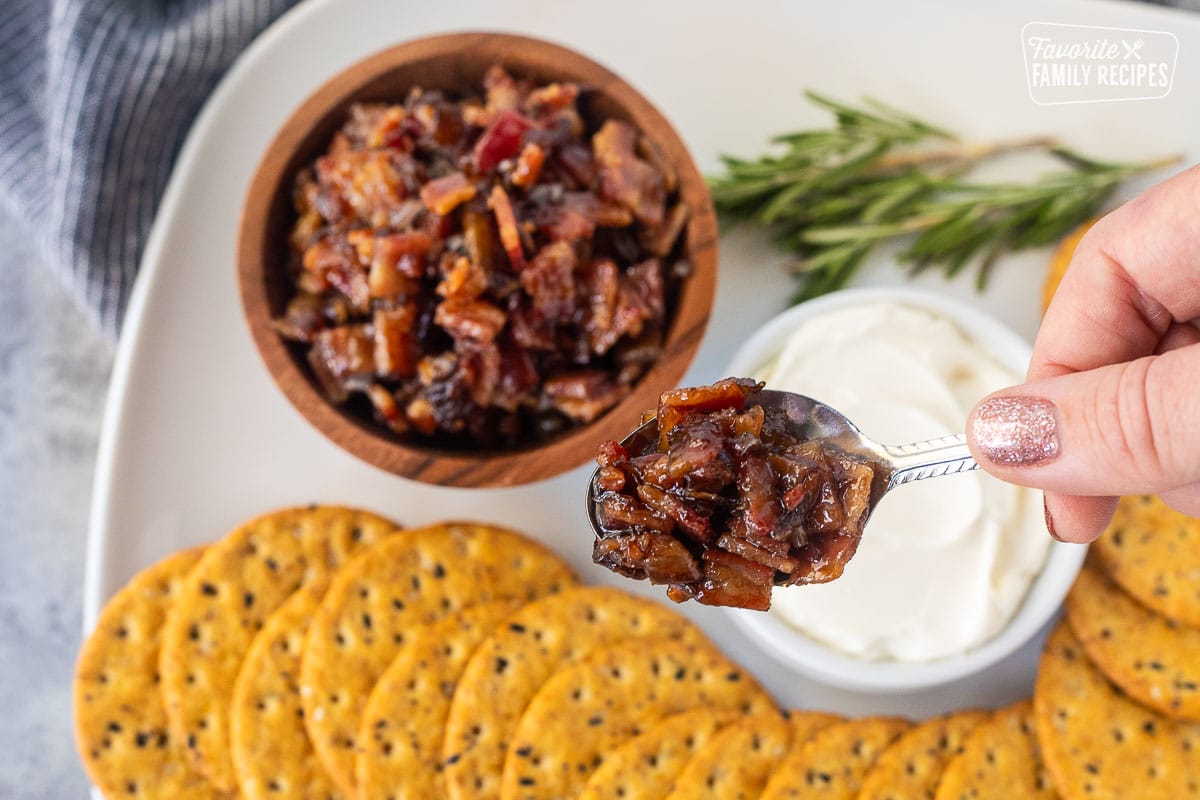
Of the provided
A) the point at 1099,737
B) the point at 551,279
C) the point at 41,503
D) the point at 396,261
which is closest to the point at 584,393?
the point at 551,279

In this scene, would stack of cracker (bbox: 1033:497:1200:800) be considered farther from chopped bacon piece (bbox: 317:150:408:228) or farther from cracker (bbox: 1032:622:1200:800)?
chopped bacon piece (bbox: 317:150:408:228)

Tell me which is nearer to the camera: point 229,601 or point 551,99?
point 551,99

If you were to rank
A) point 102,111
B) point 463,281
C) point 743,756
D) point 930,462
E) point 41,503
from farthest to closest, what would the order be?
point 41,503, point 102,111, point 743,756, point 463,281, point 930,462

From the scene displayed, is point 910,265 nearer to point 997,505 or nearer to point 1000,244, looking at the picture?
point 1000,244

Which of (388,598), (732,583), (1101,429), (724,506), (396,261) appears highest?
(396,261)

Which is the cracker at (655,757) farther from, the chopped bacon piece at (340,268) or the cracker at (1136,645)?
the chopped bacon piece at (340,268)

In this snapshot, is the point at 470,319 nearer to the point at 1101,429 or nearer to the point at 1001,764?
the point at 1101,429

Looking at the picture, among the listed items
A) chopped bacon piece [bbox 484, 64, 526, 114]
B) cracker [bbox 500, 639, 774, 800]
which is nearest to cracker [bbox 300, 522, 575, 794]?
cracker [bbox 500, 639, 774, 800]

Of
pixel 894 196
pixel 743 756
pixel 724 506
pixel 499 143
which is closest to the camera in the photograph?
pixel 724 506
